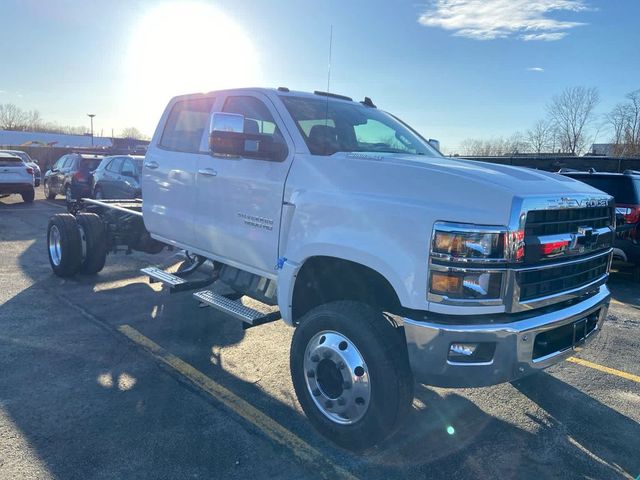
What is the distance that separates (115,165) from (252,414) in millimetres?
11764

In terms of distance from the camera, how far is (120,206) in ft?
24.6

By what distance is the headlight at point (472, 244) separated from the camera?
9.04 feet

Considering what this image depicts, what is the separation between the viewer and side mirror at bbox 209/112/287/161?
12.3 ft

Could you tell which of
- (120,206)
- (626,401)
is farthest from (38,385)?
(626,401)

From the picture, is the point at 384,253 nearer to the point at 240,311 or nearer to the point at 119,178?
the point at 240,311

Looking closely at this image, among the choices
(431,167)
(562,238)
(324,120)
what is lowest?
(562,238)

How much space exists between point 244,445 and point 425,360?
132 centimetres

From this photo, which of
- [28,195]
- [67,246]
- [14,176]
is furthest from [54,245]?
[28,195]

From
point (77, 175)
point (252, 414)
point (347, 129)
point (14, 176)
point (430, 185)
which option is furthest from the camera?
point (14, 176)

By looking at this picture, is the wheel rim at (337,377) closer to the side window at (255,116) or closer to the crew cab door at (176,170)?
the side window at (255,116)

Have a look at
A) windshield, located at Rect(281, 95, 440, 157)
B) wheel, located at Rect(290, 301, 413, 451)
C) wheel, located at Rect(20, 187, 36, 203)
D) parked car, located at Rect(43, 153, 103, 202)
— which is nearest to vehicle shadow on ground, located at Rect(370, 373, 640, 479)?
wheel, located at Rect(290, 301, 413, 451)

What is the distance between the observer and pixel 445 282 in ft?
9.18

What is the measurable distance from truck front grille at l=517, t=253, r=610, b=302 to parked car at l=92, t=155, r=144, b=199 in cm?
1122

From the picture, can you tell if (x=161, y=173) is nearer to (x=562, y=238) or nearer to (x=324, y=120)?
(x=324, y=120)
